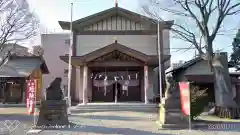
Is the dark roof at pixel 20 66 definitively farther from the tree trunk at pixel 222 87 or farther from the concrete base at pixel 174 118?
the concrete base at pixel 174 118

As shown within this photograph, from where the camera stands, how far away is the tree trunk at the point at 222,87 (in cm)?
1531

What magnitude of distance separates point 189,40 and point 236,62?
12.2 m

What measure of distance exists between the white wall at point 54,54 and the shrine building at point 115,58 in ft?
25.1

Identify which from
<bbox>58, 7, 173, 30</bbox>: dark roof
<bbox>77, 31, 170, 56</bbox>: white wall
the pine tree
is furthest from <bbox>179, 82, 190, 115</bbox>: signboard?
the pine tree

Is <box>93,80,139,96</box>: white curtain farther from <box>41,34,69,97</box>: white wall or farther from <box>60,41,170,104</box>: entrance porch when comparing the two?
<box>41,34,69,97</box>: white wall

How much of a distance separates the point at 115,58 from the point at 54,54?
13.1 meters

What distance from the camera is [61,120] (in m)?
11.3

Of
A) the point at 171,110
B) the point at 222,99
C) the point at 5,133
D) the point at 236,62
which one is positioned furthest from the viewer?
the point at 236,62

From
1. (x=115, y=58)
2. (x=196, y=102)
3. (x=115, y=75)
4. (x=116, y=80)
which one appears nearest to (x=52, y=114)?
(x=196, y=102)

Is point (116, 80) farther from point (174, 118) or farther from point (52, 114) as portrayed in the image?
point (174, 118)

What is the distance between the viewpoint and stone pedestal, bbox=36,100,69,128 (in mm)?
11062

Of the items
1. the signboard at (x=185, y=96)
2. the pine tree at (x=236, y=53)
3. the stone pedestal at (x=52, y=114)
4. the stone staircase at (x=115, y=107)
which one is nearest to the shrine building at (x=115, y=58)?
the stone staircase at (x=115, y=107)

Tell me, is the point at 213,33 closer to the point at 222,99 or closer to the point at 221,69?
the point at 221,69

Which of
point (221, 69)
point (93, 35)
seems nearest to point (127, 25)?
point (93, 35)
